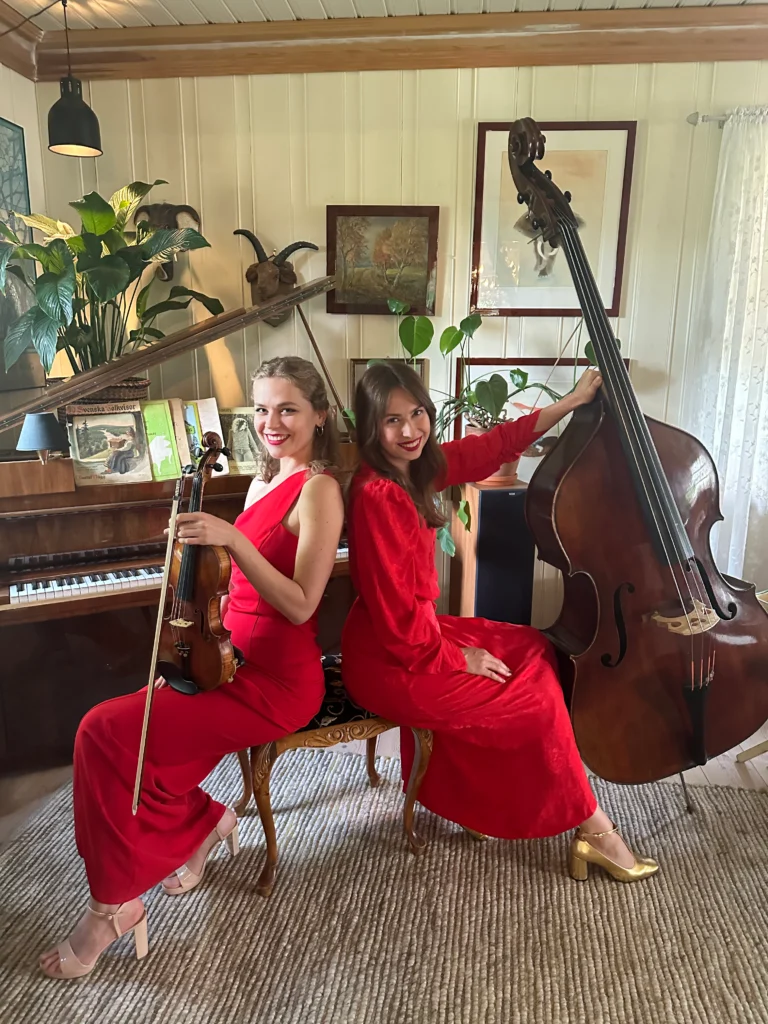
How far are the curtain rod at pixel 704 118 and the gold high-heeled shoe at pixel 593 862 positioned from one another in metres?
2.42

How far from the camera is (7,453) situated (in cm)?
205

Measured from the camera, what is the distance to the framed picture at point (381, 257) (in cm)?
265

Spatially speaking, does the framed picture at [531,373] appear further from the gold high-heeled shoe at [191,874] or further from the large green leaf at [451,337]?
the gold high-heeled shoe at [191,874]

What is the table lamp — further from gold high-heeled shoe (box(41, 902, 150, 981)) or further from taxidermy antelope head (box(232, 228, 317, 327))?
gold high-heeled shoe (box(41, 902, 150, 981))

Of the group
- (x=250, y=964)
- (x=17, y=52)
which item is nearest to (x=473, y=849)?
(x=250, y=964)

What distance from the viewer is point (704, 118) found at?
2.47 metres

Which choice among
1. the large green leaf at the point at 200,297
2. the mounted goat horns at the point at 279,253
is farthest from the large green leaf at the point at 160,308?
the mounted goat horns at the point at 279,253

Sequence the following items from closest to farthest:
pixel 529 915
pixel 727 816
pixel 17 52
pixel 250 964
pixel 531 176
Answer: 1. pixel 250 964
2. pixel 529 915
3. pixel 531 176
4. pixel 727 816
5. pixel 17 52

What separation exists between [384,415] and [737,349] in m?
1.66

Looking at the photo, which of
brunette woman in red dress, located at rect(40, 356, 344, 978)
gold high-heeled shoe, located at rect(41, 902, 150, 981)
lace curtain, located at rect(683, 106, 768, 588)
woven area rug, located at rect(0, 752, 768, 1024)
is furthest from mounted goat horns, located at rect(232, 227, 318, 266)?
gold high-heeled shoe, located at rect(41, 902, 150, 981)

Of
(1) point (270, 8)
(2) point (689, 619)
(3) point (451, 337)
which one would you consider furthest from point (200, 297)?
(2) point (689, 619)

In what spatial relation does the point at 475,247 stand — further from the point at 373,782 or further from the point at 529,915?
the point at 529,915

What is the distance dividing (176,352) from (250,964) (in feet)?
5.04

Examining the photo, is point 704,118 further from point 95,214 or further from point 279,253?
point 95,214
